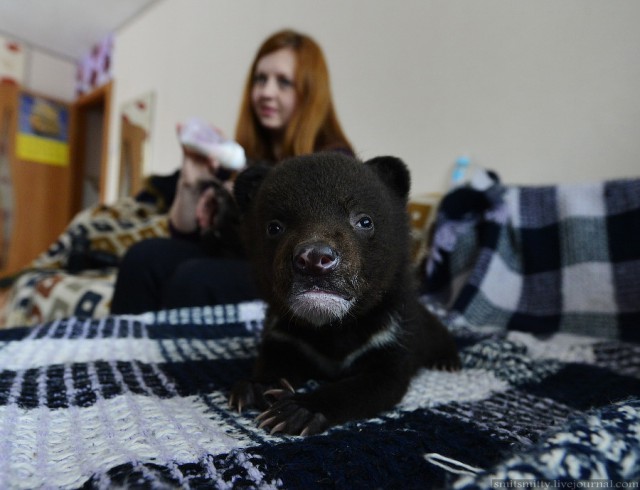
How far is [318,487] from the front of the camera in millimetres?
505

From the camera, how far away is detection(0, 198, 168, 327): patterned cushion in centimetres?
223

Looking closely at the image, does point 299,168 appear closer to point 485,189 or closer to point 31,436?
point 31,436

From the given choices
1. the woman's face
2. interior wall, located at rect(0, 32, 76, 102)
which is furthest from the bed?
interior wall, located at rect(0, 32, 76, 102)

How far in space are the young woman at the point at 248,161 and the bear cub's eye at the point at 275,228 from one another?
2.88ft

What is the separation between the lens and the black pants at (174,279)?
1.62 metres

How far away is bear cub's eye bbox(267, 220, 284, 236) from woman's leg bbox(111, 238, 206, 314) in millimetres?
1146

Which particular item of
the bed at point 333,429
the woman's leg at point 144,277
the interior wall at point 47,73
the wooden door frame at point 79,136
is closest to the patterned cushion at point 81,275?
the woman's leg at point 144,277

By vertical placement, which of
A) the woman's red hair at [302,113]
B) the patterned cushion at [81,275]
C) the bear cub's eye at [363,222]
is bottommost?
the patterned cushion at [81,275]

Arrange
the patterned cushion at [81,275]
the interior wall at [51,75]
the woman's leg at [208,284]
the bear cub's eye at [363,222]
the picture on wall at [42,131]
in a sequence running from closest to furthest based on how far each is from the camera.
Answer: the bear cub's eye at [363,222] → the woman's leg at [208,284] → the patterned cushion at [81,275] → the picture on wall at [42,131] → the interior wall at [51,75]

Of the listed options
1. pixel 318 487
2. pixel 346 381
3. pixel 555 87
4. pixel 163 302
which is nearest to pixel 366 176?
pixel 346 381

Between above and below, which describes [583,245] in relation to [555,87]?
below

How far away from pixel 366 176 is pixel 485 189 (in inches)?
49.9

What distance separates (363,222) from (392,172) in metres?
0.18

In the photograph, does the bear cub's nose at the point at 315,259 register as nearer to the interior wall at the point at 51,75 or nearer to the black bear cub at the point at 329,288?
the black bear cub at the point at 329,288
